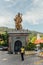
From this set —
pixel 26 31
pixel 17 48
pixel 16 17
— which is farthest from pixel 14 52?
pixel 16 17

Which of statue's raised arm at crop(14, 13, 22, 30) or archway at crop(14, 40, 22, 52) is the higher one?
statue's raised arm at crop(14, 13, 22, 30)

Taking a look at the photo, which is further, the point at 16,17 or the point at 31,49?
the point at 16,17

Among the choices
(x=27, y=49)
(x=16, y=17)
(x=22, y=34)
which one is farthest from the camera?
(x=16, y=17)

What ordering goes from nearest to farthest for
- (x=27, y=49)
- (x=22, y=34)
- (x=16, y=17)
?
1. (x=27, y=49)
2. (x=22, y=34)
3. (x=16, y=17)

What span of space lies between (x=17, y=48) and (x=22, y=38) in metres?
2.15

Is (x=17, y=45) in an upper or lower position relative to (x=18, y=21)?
lower

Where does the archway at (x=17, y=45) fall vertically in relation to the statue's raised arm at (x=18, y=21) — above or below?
below

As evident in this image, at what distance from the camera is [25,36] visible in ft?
149

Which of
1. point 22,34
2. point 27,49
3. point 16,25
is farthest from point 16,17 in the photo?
point 27,49

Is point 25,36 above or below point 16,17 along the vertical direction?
below

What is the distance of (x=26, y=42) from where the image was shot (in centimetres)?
4534

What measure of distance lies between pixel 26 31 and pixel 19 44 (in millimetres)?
2882

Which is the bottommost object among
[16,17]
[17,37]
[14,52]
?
[14,52]

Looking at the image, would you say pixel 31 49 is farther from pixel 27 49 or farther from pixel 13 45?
pixel 13 45
